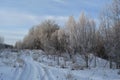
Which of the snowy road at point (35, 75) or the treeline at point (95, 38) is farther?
the treeline at point (95, 38)

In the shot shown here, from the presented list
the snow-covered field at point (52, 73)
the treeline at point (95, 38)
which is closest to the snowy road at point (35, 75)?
the snow-covered field at point (52, 73)

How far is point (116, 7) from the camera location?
893 inches

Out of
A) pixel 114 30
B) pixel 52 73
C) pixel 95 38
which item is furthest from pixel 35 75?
pixel 95 38

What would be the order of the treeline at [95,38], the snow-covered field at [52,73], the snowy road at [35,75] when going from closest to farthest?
the snowy road at [35,75], the snow-covered field at [52,73], the treeline at [95,38]

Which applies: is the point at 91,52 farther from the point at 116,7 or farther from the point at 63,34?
the point at 63,34

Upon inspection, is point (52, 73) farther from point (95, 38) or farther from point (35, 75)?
point (95, 38)

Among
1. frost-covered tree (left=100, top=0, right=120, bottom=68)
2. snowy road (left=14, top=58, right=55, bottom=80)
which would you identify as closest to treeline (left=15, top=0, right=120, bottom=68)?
frost-covered tree (left=100, top=0, right=120, bottom=68)

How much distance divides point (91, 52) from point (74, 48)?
5900 mm

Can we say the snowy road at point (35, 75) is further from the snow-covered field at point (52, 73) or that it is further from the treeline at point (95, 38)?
the treeline at point (95, 38)

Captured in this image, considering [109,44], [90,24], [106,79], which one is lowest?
[106,79]

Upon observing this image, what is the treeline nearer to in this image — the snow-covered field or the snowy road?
the snow-covered field

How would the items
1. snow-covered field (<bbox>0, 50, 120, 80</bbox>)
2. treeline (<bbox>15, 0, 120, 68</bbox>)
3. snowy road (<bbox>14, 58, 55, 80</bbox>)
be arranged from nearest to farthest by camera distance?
snowy road (<bbox>14, 58, 55, 80</bbox>) < snow-covered field (<bbox>0, 50, 120, 80</bbox>) < treeline (<bbox>15, 0, 120, 68</bbox>)

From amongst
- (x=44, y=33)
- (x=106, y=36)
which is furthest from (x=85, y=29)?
(x=44, y=33)

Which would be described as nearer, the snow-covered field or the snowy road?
Result: the snowy road
